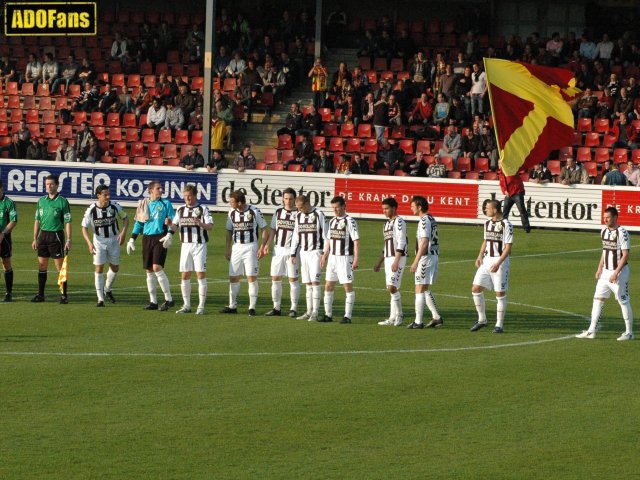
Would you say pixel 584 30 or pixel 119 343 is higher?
pixel 584 30

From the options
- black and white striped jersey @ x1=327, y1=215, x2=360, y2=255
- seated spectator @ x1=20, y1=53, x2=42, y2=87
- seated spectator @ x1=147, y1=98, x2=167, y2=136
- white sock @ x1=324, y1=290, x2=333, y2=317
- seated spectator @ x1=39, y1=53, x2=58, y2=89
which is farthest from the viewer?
seated spectator @ x1=20, y1=53, x2=42, y2=87

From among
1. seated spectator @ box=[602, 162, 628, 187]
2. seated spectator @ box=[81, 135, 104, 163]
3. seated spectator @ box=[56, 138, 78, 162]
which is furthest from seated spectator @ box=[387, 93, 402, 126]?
seated spectator @ box=[56, 138, 78, 162]

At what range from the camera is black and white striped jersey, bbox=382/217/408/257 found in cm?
1911

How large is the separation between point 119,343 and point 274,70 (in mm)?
25460

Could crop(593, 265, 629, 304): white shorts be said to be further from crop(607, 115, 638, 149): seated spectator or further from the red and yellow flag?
crop(607, 115, 638, 149): seated spectator

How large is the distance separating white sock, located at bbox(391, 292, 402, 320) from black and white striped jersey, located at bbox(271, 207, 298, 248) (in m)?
2.02

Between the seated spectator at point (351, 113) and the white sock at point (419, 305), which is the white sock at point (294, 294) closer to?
the white sock at point (419, 305)

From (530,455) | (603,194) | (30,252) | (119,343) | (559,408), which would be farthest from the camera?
(603,194)

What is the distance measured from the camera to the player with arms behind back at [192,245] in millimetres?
19859

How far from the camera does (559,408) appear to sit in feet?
44.5

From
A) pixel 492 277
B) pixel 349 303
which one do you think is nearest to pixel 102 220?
pixel 349 303

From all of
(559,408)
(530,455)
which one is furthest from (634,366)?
(530,455)

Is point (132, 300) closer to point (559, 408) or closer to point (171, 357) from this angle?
point (171, 357)

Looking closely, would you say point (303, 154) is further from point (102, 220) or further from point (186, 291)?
point (186, 291)
